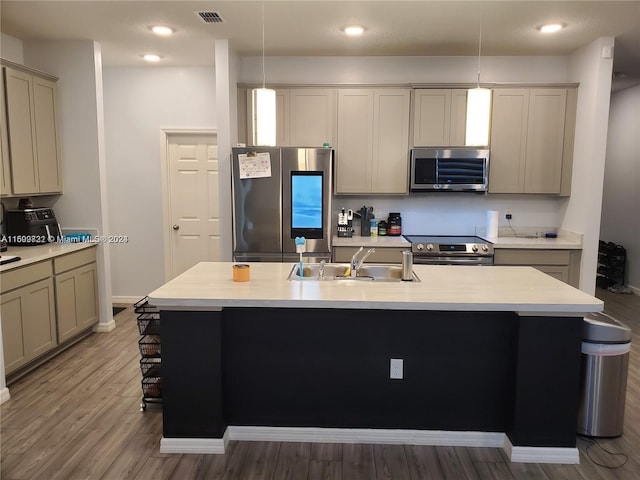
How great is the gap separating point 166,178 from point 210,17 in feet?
7.20

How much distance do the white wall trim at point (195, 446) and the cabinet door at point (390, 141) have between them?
2.91 metres

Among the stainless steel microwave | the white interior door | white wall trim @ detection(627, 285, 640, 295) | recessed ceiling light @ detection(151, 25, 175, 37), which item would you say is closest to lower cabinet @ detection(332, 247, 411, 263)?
the stainless steel microwave

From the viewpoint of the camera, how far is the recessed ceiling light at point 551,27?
3.84m

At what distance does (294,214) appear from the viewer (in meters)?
4.34

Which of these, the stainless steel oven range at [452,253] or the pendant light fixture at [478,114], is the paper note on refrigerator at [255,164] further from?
the pendant light fixture at [478,114]

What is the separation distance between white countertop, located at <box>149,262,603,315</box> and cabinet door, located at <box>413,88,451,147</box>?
82.2 inches

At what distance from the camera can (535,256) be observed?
14.5 ft

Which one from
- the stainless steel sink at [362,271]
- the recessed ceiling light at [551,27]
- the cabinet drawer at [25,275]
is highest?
the recessed ceiling light at [551,27]

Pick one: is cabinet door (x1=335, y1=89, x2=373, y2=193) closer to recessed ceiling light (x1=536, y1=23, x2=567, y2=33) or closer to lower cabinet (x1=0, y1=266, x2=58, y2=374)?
recessed ceiling light (x1=536, y1=23, x2=567, y2=33)

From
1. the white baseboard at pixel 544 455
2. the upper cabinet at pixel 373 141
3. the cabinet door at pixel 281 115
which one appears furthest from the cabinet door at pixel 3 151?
the white baseboard at pixel 544 455

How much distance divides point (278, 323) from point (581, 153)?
3474 millimetres

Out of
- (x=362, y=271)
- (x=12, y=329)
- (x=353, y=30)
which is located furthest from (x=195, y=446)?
(x=353, y=30)

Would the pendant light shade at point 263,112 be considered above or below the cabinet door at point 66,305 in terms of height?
above

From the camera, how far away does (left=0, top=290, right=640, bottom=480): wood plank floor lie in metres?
2.41
